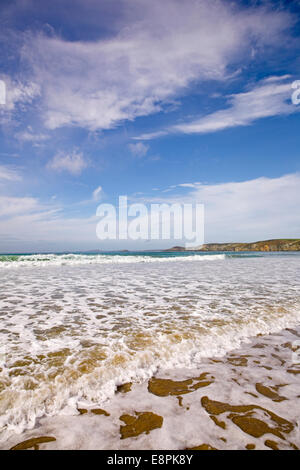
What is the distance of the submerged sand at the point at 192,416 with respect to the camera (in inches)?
91.5

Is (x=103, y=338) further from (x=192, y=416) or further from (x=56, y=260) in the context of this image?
(x=56, y=260)

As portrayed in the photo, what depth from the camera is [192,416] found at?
106 inches

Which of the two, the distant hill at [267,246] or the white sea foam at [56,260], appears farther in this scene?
the distant hill at [267,246]

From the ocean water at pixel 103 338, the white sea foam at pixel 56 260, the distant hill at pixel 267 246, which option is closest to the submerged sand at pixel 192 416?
the ocean water at pixel 103 338

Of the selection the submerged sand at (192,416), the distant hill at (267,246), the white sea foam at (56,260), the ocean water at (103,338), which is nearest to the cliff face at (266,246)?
the distant hill at (267,246)

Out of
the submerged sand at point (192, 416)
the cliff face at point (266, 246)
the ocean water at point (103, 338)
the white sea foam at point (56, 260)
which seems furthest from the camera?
the cliff face at point (266, 246)

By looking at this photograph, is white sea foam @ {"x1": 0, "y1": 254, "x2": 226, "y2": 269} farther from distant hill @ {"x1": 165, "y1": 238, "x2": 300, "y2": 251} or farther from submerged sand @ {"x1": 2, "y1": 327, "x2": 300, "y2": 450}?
distant hill @ {"x1": 165, "y1": 238, "x2": 300, "y2": 251}

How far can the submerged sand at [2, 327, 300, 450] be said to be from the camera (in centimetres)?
232

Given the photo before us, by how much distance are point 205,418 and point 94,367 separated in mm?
1668

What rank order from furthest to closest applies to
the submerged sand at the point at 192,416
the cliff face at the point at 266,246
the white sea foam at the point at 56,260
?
the cliff face at the point at 266,246 < the white sea foam at the point at 56,260 < the submerged sand at the point at 192,416

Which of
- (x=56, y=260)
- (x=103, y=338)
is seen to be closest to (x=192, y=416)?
(x=103, y=338)

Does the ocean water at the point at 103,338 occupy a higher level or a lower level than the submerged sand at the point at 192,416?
higher

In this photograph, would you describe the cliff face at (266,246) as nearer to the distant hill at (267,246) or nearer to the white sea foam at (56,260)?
the distant hill at (267,246)
